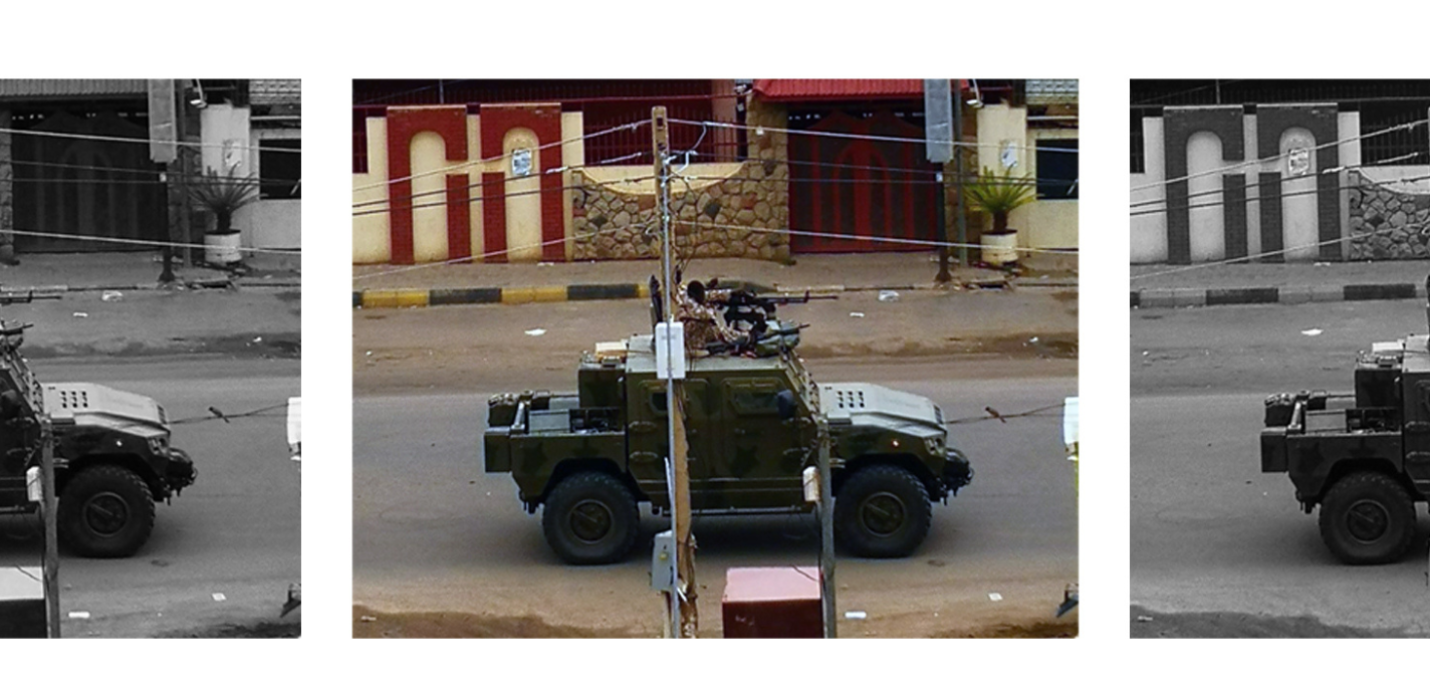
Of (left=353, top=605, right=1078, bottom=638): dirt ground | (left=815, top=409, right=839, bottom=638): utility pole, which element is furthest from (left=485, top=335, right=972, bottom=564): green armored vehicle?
(left=815, top=409, right=839, bottom=638): utility pole

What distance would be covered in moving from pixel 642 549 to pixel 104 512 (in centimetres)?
351

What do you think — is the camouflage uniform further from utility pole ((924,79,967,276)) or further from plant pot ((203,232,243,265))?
plant pot ((203,232,243,265))

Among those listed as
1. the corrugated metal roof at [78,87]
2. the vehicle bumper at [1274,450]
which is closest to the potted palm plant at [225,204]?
the corrugated metal roof at [78,87]

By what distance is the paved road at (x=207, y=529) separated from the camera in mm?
15148

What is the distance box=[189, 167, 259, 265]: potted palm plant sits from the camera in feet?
54.1

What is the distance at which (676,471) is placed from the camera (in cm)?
1469

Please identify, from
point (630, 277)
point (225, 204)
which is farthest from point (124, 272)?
point (630, 277)

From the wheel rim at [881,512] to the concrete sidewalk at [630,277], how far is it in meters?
2.67

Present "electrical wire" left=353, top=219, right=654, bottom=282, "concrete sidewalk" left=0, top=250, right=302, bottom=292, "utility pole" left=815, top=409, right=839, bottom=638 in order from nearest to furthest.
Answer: "utility pole" left=815, top=409, right=839, bottom=638
"concrete sidewalk" left=0, top=250, right=302, bottom=292
"electrical wire" left=353, top=219, right=654, bottom=282

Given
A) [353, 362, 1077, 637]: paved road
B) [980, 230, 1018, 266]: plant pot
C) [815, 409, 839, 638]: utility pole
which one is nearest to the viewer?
[815, 409, 839, 638]: utility pole

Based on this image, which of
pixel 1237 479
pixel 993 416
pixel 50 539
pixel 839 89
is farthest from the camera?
pixel 839 89

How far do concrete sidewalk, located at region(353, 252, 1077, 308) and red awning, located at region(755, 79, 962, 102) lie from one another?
1.23 meters

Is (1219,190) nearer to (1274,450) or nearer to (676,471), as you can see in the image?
(1274,450)

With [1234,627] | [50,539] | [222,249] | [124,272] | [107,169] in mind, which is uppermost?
[107,169]
